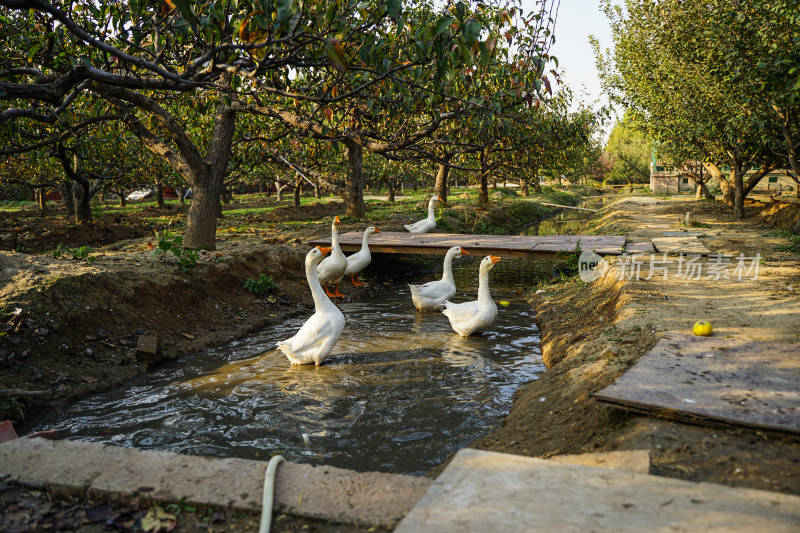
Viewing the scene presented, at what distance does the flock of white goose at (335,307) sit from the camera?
7.71 meters

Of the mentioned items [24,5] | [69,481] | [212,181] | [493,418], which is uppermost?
[24,5]

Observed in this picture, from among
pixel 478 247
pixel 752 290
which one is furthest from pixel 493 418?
pixel 478 247

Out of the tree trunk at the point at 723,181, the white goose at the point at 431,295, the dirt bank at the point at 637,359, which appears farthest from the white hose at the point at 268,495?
the tree trunk at the point at 723,181

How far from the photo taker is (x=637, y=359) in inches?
211

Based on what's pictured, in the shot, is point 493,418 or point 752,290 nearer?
point 493,418

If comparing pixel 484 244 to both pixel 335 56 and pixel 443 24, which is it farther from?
pixel 335 56

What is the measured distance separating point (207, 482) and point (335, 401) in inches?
122

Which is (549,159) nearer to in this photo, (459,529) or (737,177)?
(737,177)

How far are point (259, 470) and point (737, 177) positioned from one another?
21649 mm

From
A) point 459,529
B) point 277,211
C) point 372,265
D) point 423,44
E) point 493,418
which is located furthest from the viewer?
point 277,211

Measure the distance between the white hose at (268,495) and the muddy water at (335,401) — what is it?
1614 millimetres

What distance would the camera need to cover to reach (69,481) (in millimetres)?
3389

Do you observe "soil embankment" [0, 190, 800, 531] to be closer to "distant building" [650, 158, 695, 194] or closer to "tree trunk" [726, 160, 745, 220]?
"tree trunk" [726, 160, 745, 220]

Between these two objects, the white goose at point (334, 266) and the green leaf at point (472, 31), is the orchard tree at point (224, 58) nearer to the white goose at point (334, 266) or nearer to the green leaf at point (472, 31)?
the green leaf at point (472, 31)
